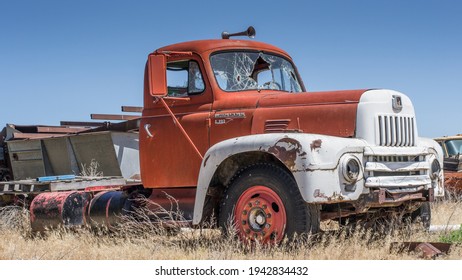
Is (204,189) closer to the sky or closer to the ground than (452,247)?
closer to the sky

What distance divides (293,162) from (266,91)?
1.83 m

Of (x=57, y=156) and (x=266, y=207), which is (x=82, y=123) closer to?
(x=57, y=156)

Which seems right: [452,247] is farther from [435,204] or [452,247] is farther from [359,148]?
[435,204]

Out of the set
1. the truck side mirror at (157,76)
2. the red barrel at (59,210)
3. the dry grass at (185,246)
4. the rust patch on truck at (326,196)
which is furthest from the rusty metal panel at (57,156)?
the rust patch on truck at (326,196)

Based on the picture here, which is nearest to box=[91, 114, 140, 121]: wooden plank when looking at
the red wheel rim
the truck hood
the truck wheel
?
the truck hood

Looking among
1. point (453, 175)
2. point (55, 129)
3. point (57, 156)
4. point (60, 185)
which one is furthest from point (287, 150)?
point (55, 129)

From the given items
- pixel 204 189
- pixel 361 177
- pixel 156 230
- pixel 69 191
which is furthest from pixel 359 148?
pixel 69 191

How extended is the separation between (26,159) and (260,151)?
7.94m

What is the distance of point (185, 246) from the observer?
7656 mm

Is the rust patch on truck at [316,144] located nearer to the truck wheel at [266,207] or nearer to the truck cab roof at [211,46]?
the truck wheel at [266,207]

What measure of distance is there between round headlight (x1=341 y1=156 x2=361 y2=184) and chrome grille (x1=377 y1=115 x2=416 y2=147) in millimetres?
608

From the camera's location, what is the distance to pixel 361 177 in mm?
6492

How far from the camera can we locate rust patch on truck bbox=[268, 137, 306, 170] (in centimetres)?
629
